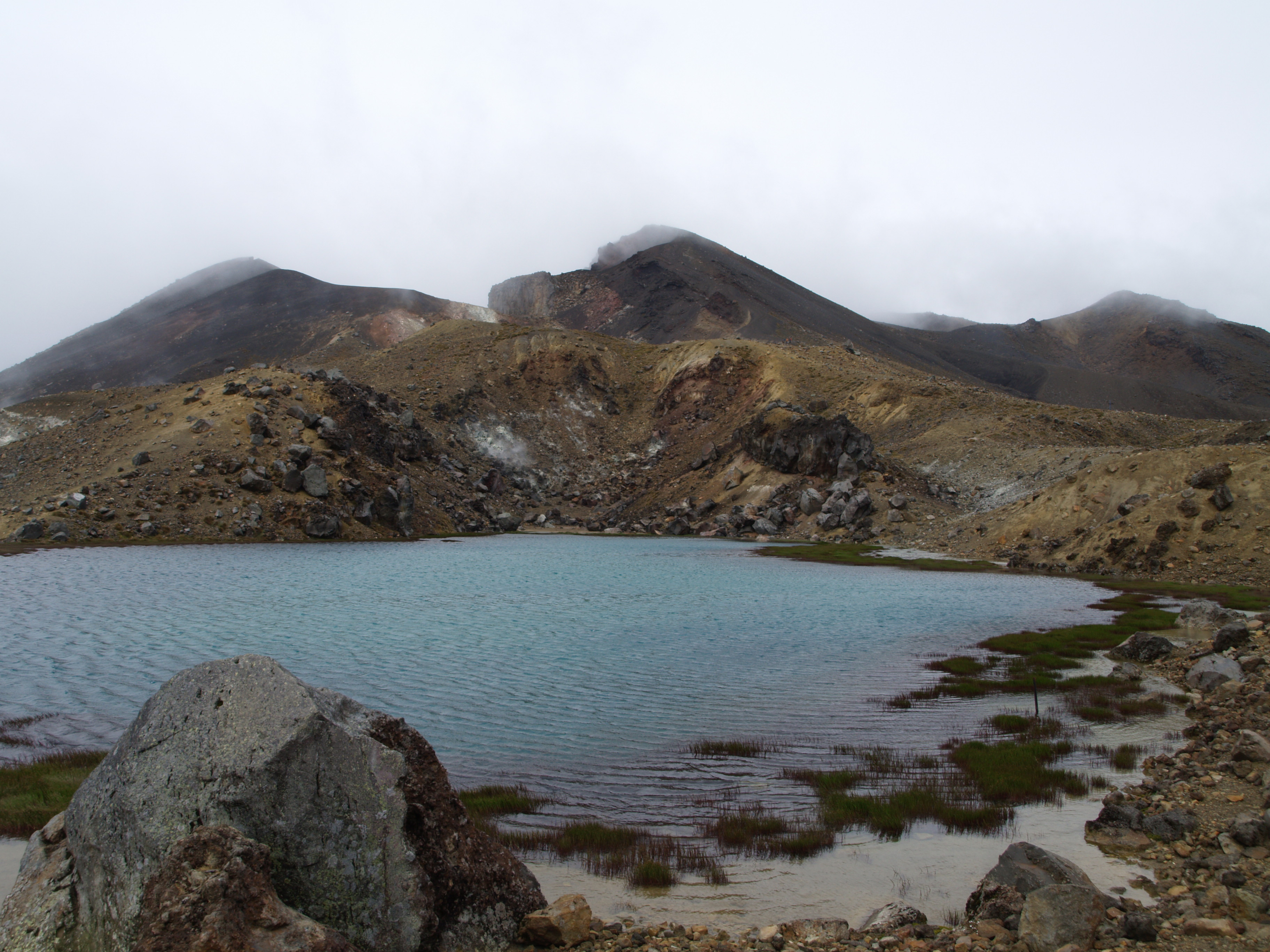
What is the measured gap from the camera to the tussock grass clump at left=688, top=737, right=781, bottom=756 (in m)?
15.3

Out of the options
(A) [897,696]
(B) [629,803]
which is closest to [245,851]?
(B) [629,803]

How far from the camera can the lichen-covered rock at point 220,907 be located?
5.50 m

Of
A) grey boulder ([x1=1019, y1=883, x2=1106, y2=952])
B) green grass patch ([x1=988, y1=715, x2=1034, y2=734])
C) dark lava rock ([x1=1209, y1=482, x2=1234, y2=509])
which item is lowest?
green grass patch ([x1=988, y1=715, x2=1034, y2=734])

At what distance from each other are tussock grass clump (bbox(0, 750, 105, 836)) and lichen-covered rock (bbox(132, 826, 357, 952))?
18.8 feet

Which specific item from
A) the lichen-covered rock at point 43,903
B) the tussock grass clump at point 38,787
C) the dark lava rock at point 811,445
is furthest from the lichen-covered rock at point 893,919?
the dark lava rock at point 811,445

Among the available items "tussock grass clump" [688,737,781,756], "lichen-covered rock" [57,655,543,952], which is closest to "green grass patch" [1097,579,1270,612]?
"tussock grass clump" [688,737,781,756]

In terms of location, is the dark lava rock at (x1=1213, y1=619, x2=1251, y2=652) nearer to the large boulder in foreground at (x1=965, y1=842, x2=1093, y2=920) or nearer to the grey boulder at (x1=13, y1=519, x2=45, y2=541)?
the large boulder in foreground at (x1=965, y1=842, x2=1093, y2=920)

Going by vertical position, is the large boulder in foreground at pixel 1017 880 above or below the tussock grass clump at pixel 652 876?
above

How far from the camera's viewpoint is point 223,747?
6.46 m

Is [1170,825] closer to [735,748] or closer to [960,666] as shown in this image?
[735,748]

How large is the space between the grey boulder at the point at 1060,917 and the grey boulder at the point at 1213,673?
14545 mm

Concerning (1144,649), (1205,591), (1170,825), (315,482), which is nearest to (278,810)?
(1170,825)

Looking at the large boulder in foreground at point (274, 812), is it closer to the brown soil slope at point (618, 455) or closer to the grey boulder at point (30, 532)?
the brown soil slope at point (618, 455)

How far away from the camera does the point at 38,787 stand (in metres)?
12.2
